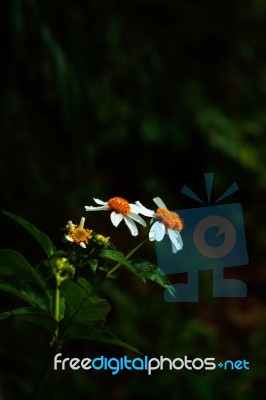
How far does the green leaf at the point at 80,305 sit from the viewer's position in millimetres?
412

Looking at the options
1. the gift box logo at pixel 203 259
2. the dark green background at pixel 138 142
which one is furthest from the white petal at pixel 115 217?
the gift box logo at pixel 203 259

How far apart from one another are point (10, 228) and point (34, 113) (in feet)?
1.37

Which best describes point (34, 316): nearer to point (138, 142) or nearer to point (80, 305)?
point (80, 305)

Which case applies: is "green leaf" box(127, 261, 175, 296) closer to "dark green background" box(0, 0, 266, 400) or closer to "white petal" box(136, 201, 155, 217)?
"white petal" box(136, 201, 155, 217)

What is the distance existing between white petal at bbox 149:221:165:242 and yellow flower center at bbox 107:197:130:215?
0.03 metres

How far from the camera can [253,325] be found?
251 cm

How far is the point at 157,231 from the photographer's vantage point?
454 millimetres

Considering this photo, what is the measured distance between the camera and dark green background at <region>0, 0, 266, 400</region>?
165cm

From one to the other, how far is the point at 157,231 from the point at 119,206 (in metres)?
0.04

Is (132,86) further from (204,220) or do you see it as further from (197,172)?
(204,220)

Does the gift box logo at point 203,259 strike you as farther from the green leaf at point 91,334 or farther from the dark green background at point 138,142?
the green leaf at point 91,334

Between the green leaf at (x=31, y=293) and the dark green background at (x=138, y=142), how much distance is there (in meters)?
0.98

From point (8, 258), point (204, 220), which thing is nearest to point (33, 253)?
point (204, 220)

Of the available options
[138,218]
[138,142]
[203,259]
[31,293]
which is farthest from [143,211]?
[138,142]
